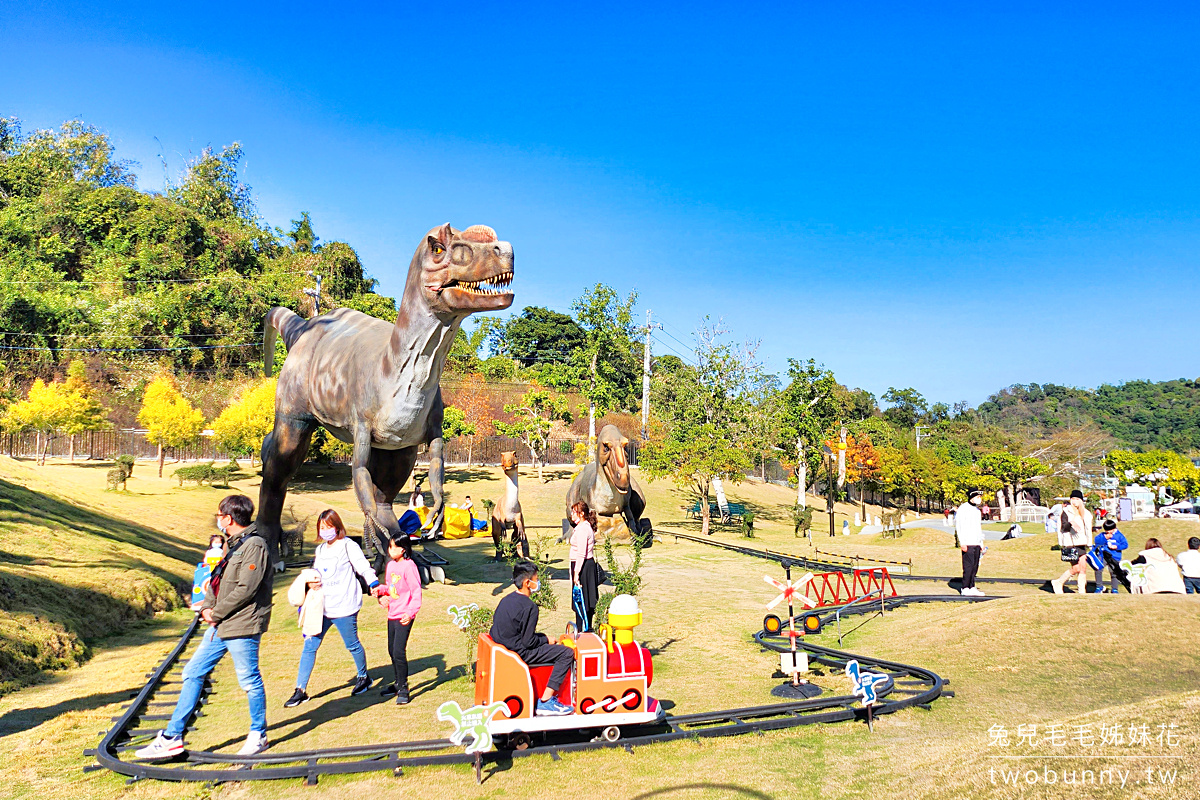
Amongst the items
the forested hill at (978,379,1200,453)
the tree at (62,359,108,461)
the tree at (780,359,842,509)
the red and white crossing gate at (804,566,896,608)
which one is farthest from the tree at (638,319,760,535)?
the forested hill at (978,379,1200,453)

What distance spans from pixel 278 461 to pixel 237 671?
589cm

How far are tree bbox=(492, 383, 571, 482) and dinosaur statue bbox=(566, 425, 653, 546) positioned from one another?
19547 millimetres

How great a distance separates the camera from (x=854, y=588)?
11.7m

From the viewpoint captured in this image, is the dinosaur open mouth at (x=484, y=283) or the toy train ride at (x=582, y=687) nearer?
the toy train ride at (x=582, y=687)

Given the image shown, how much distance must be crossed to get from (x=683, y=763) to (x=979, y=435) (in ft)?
226

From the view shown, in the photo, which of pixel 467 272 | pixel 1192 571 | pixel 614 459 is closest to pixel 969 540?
pixel 1192 571

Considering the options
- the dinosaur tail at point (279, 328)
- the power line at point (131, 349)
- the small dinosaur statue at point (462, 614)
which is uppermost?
the power line at point (131, 349)

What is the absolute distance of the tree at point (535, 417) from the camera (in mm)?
38219

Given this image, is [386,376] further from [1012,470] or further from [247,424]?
[1012,470]

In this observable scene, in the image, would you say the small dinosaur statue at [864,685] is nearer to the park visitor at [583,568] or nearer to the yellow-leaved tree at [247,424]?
the park visitor at [583,568]

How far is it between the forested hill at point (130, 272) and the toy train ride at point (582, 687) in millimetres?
39262

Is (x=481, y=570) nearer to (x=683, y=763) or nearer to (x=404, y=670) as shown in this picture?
(x=404, y=670)

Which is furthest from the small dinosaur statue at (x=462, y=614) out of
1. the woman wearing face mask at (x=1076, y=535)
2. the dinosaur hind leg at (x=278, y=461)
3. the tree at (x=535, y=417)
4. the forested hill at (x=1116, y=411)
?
A: the forested hill at (x=1116, y=411)

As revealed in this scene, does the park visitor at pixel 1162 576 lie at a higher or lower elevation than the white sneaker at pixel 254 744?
higher
